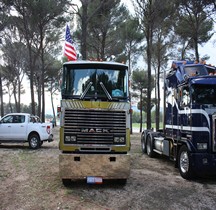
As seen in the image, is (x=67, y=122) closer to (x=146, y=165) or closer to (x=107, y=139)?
(x=107, y=139)

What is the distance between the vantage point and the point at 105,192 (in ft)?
23.3

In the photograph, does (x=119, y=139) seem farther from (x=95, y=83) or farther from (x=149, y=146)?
(x=149, y=146)

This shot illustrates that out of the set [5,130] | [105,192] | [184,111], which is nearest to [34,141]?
[5,130]

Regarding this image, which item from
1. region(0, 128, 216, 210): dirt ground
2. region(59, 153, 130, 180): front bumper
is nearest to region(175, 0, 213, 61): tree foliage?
region(0, 128, 216, 210): dirt ground

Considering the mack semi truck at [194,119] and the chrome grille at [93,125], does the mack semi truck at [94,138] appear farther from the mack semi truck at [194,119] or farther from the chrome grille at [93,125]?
the mack semi truck at [194,119]

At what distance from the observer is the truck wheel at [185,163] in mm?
8555

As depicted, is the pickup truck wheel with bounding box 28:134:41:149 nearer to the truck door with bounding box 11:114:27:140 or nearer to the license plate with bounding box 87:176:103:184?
the truck door with bounding box 11:114:27:140

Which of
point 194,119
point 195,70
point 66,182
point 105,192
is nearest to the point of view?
point 105,192

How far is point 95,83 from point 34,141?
29.4 ft

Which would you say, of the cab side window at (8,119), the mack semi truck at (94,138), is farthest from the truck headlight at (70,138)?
the cab side window at (8,119)

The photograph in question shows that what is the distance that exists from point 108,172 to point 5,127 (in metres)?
9.65

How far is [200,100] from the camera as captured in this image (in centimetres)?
852

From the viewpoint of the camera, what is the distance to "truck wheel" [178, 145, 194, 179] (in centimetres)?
855

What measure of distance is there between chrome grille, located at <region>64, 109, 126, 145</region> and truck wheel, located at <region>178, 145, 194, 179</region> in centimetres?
250
